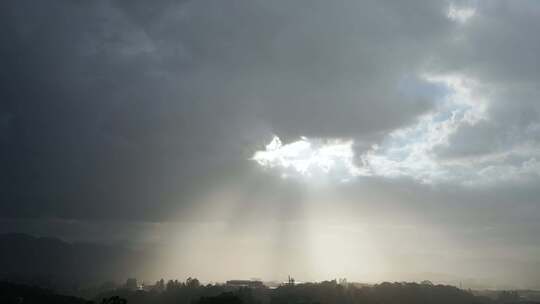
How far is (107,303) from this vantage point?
114 metres

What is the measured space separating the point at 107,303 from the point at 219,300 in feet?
246

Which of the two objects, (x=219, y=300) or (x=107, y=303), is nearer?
(x=107, y=303)

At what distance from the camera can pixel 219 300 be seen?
18362 cm
